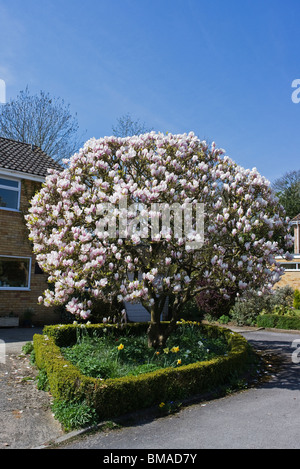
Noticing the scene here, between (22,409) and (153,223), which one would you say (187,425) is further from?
(153,223)

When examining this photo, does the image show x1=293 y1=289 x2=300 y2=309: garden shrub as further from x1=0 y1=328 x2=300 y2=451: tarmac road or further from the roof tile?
the roof tile

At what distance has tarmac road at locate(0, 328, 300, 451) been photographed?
501cm

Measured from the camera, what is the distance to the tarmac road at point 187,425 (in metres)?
5.01

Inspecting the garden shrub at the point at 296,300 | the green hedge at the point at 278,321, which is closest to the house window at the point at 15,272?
the green hedge at the point at 278,321

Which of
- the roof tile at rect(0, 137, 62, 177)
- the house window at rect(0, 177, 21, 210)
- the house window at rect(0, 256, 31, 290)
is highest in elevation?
the roof tile at rect(0, 137, 62, 177)

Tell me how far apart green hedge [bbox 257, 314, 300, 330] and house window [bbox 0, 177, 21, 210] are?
11285mm

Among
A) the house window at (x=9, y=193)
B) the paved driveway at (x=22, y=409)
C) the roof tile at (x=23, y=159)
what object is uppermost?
the roof tile at (x=23, y=159)

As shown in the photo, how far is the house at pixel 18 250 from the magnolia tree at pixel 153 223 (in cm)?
725

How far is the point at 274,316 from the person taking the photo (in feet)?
55.8

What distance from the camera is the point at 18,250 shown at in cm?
1534

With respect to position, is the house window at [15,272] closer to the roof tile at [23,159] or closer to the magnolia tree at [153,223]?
the roof tile at [23,159]

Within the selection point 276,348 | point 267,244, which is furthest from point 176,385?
point 276,348

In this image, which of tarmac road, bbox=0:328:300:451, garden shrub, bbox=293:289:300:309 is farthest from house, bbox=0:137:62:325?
garden shrub, bbox=293:289:300:309

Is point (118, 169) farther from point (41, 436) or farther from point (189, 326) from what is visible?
point (189, 326)
